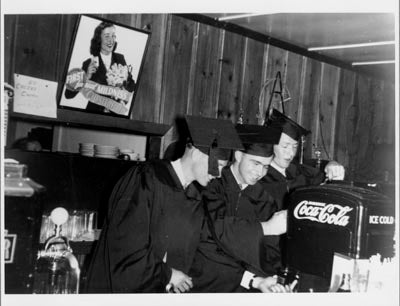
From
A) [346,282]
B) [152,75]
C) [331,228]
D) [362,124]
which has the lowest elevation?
[346,282]

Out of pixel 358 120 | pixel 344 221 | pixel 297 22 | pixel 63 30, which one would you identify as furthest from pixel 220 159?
pixel 358 120

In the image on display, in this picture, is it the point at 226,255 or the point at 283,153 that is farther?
the point at 283,153

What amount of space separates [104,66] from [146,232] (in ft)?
3.55

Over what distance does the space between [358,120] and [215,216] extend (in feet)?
7.65

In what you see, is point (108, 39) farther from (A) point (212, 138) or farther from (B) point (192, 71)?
(A) point (212, 138)

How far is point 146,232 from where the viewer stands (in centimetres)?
172

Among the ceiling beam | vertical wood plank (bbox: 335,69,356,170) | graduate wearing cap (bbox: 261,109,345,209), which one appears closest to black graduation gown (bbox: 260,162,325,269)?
graduate wearing cap (bbox: 261,109,345,209)

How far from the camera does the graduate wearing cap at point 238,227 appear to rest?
1.83 metres

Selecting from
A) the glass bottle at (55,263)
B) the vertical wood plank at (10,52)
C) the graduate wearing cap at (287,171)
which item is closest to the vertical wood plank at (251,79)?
the graduate wearing cap at (287,171)

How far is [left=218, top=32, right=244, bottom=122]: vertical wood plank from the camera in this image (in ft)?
9.87

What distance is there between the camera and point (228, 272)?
1.87 m

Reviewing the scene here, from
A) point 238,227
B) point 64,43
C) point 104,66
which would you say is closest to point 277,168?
point 238,227
